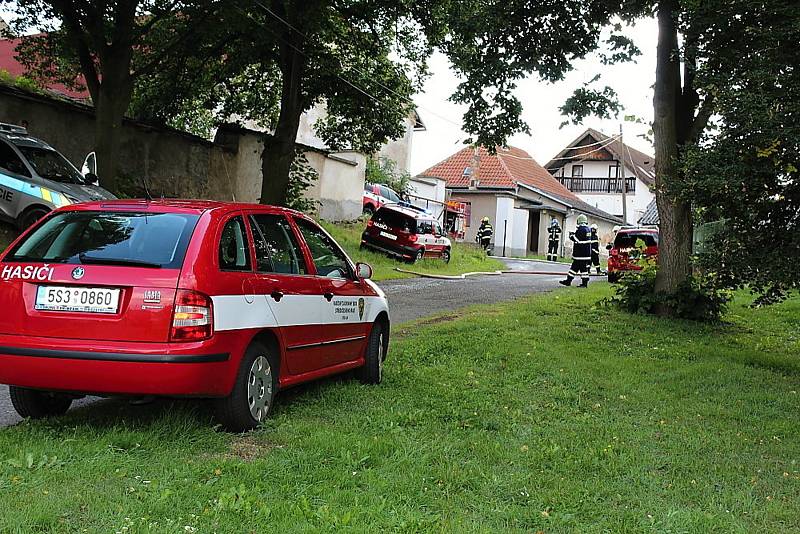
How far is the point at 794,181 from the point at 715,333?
14.1 ft

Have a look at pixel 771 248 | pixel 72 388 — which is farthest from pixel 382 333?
pixel 771 248

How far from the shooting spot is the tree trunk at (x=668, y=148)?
1411 cm

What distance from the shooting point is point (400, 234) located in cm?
2614

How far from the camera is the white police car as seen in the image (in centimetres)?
1472

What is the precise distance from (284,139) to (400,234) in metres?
6.09

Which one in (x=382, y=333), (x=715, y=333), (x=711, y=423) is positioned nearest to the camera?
(x=711, y=423)

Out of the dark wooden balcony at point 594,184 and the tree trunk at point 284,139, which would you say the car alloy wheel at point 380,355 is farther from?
the dark wooden balcony at point 594,184

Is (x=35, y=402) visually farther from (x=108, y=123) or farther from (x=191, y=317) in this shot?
(x=108, y=123)

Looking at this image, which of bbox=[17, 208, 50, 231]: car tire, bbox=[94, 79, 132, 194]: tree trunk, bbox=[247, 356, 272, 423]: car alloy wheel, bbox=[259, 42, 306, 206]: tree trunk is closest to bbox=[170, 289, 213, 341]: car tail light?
bbox=[247, 356, 272, 423]: car alloy wheel

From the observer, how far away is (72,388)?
5.15 m

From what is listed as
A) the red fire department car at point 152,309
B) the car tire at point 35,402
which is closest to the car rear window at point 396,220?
the red fire department car at point 152,309

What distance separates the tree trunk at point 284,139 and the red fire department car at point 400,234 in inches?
221

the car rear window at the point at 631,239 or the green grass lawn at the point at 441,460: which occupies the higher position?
the car rear window at the point at 631,239

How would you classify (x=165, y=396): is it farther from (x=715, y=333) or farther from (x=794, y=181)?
(x=715, y=333)
